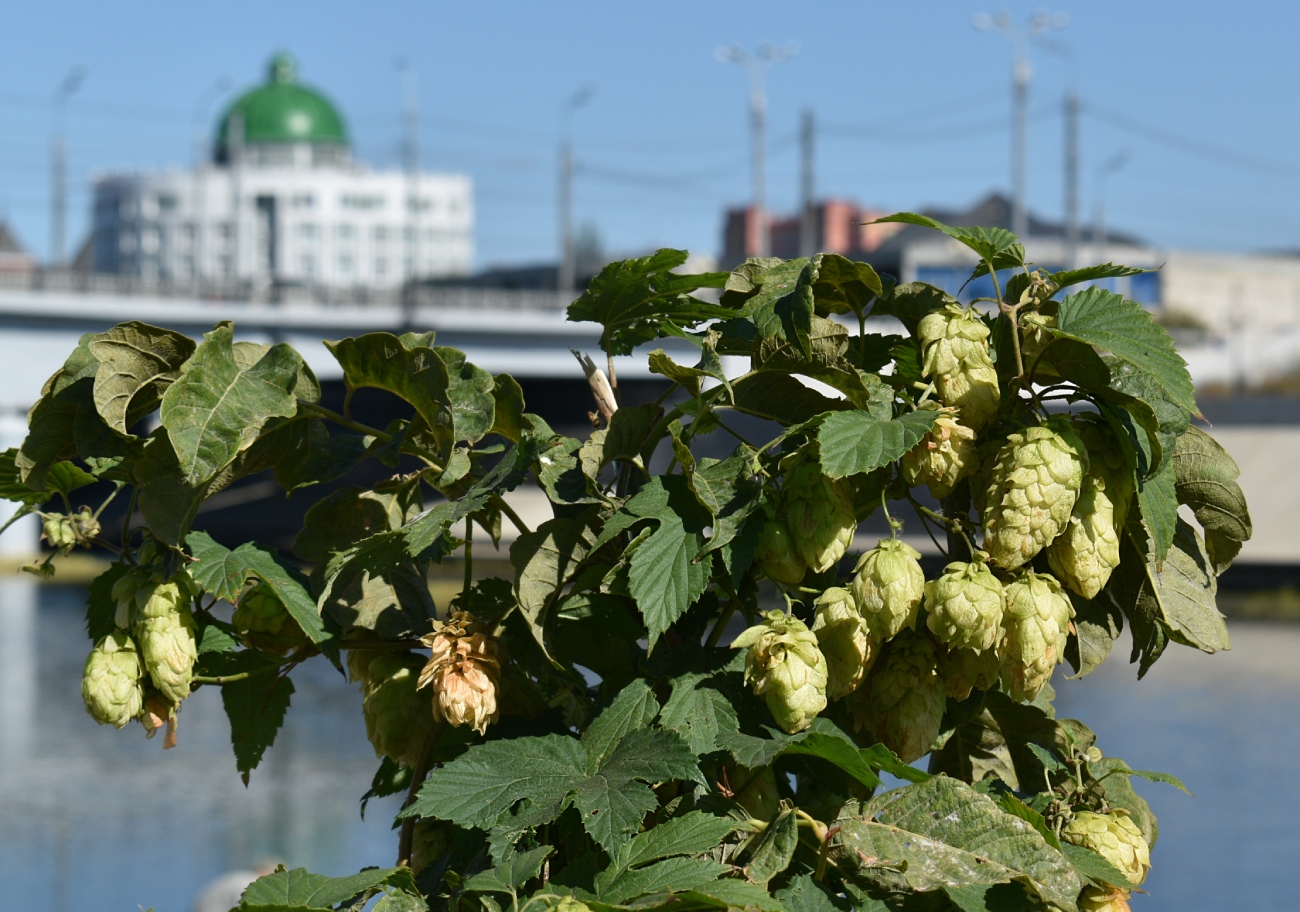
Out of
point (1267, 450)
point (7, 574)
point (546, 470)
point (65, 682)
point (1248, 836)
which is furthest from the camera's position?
point (7, 574)

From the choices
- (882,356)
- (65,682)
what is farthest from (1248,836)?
(65,682)

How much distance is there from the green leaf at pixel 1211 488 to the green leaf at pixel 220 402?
0.69m

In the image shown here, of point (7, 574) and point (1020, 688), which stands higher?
point (1020, 688)

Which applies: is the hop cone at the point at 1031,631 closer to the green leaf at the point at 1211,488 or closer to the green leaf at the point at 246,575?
the green leaf at the point at 1211,488

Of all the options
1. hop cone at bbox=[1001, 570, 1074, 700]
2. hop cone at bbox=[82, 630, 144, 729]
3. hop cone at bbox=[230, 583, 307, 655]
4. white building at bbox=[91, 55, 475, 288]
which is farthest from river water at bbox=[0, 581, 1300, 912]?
white building at bbox=[91, 55, 475, 288]

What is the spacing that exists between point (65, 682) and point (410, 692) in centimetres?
1353

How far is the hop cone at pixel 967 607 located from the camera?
85 cm

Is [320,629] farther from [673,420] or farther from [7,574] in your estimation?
[7,574]

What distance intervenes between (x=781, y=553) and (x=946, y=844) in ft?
Result: 0.75

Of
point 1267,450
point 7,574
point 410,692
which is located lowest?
point 7,574

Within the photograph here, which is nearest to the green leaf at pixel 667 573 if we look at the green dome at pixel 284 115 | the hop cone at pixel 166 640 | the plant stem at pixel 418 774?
the plant stem at pixel 418 774

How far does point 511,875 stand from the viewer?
0.81 m

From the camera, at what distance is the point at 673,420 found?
98 centimetres

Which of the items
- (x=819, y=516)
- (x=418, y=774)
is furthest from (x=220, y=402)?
(x=819, y=516)
